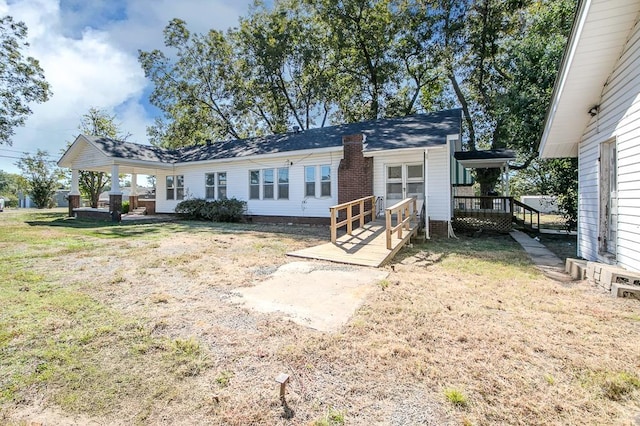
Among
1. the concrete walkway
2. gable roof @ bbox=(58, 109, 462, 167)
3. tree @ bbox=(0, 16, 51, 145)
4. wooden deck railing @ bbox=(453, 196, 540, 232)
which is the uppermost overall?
tree @ bbox=(0, 16, 51, 145)

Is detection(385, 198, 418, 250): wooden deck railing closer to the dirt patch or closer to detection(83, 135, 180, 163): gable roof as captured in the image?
the dirt patch

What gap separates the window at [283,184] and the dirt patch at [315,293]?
317 inches

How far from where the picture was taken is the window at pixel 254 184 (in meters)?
14.5

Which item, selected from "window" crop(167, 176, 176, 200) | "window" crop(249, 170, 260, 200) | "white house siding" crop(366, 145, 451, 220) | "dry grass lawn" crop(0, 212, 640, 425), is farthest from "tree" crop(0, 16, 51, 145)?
"white house siding" crop(366, 145, 451, 220)

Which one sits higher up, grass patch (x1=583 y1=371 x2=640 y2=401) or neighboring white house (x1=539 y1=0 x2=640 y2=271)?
neighboring white house (x1=539 y1=0 x2=640 y2=271)

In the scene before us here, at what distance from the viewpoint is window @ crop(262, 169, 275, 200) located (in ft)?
46.4

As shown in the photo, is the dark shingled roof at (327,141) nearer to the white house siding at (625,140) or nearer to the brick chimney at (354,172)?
the brick chimney at (354,172)

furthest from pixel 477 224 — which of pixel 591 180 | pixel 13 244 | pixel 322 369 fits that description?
pixel 13 244

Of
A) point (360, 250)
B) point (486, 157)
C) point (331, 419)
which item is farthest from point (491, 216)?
point (331, 419)

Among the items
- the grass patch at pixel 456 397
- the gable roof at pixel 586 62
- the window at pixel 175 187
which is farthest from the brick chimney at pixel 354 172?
the window at pixel 175 187

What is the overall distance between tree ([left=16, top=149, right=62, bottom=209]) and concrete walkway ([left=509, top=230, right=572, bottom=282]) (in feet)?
142

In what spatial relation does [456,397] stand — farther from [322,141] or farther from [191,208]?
[191,208]

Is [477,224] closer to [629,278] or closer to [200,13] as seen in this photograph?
[629,278]

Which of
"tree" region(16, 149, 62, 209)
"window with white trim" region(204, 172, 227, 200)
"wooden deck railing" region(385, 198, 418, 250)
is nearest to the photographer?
"wooden deck railing" region(385, 198, 418, 250)
